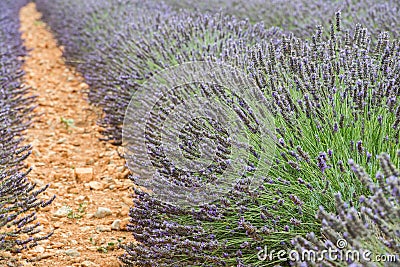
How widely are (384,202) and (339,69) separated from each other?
1.02 metres

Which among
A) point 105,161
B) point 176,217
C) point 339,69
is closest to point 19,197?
point 176,217

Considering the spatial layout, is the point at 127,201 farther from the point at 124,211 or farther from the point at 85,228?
the point at 85,228

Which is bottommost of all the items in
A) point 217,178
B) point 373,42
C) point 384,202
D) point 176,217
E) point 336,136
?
point 384,202

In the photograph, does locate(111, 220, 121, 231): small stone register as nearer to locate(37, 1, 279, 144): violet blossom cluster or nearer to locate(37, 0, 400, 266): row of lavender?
locate(37, 0, 400, 266): row of lavender

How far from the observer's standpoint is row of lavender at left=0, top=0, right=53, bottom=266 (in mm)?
2055

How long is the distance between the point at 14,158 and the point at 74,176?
67cm

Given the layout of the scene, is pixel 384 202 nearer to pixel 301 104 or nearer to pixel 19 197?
pixel 301 104

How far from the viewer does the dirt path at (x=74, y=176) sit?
234 cm

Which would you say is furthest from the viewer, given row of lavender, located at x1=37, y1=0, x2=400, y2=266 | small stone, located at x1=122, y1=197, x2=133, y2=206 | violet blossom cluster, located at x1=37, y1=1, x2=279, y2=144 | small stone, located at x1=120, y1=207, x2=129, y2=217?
violet blossom cluster, located at x1=37, y1=1, x2=279, y2=144

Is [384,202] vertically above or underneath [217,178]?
underneath

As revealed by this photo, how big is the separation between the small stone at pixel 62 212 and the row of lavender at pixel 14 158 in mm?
115

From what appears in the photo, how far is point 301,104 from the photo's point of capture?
211cm

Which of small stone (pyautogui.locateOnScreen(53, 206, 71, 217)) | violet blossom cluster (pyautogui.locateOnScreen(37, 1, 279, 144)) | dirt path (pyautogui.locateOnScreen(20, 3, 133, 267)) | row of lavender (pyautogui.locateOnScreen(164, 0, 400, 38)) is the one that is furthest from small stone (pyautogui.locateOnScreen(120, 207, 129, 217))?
row of lavender (pyautogui.locateOnScreen(164, 0, 400, 38))

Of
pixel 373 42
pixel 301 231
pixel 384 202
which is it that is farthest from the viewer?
pixel 373 42
